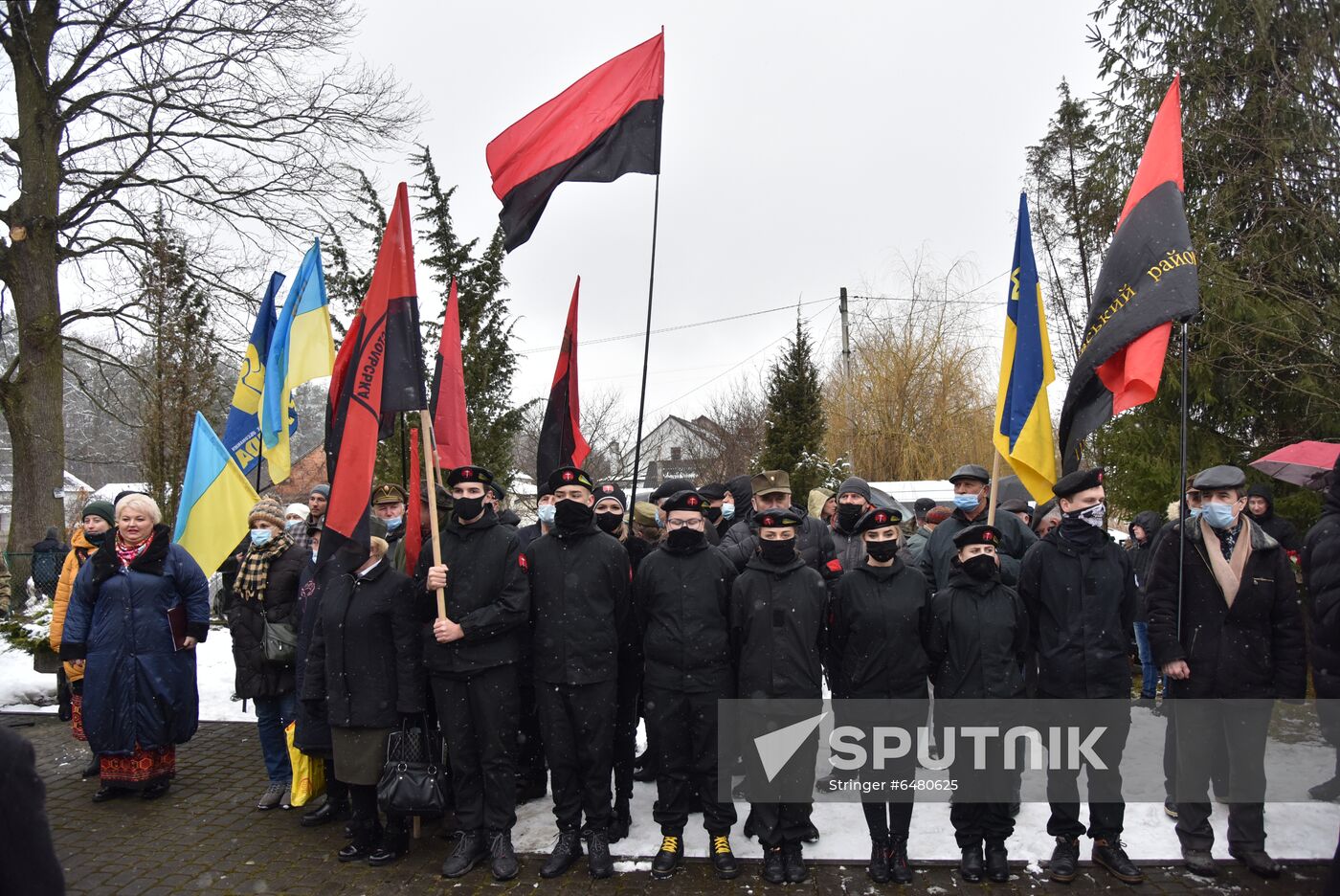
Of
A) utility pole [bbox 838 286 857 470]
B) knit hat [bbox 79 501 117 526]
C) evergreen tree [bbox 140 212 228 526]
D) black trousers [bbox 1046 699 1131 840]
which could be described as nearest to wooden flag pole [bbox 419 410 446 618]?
knit hat [bbox 79 501 117 526]

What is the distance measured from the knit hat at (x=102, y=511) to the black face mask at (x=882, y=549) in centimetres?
569

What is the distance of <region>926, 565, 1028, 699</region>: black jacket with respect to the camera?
4.62 m

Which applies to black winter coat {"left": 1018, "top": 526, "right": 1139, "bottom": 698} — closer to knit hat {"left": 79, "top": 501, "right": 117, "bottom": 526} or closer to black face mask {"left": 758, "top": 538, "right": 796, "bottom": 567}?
black face mask {"left": 758, "top": 538, "right": 796, "bottom": 567}

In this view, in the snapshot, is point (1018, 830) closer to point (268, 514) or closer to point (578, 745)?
point (578, 745)

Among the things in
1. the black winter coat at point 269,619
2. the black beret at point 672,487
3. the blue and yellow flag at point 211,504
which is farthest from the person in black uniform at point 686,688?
the blue and yellow flag at point 211,504

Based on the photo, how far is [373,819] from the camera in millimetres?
5109

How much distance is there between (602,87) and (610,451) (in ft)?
A: 106

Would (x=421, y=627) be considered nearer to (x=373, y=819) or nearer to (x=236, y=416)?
(x=373, y=819)

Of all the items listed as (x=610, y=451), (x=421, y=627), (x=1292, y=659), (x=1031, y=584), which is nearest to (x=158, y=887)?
(x=421, y=627)

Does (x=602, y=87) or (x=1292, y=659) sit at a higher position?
(x=602, y=87)

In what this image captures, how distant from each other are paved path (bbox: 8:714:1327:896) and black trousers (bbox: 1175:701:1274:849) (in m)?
0.22

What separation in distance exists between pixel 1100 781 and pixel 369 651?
4.30m

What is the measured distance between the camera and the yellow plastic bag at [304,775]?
572cm

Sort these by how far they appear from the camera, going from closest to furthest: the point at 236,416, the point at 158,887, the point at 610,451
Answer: the point at 158,887, the point at 236,416, the point at 610,451
